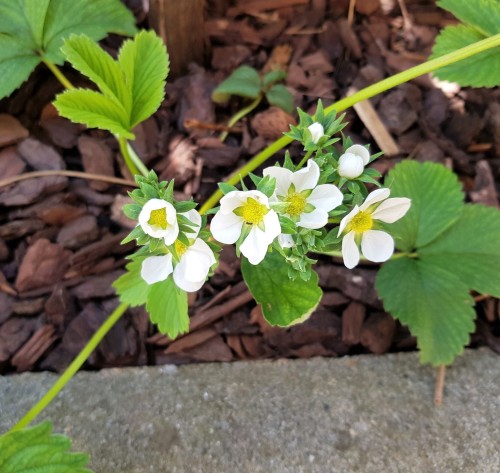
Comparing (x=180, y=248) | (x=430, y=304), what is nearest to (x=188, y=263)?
(x=180, y=248)

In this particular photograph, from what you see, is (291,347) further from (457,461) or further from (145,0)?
(145,0)

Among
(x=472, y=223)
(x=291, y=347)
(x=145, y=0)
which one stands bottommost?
(x=291, y=347)

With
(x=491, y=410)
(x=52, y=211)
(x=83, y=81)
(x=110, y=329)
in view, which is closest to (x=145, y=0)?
(x=83, y=81)

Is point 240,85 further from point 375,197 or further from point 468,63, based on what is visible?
point 375,197

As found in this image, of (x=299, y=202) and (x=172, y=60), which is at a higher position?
(x=299, y=202)

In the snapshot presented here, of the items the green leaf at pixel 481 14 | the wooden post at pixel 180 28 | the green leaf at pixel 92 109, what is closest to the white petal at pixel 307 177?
the green leaf at pixel 92 109

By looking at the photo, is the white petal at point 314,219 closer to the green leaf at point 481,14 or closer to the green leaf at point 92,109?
the green leaf at point 92,109
